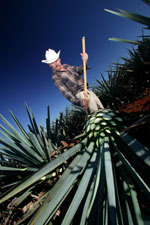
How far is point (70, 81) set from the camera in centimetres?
269

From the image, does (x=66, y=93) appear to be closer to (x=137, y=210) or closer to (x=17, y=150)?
(x=17, y=150)

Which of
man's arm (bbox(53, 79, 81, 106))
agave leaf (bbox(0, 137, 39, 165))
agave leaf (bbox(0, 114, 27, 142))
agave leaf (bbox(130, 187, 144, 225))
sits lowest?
agave leaf (bbox(130, 187, 144, 225))

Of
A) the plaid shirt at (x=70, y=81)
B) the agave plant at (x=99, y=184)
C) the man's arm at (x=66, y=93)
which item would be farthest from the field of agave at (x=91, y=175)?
the plaid shirt at (x=70, y=81)

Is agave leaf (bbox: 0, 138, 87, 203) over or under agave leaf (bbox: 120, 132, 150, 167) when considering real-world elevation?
over

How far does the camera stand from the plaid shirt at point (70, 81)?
8.40ft

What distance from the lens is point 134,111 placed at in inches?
36.3

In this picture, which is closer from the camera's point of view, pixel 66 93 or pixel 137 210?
pixel 137 210

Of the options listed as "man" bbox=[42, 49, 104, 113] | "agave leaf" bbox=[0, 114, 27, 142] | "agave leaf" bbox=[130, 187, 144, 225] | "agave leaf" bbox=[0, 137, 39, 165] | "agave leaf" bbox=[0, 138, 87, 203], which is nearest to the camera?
"agave leaf" bbox=[130, 187, 144, 225]

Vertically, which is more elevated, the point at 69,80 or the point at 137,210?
the point at 69,80

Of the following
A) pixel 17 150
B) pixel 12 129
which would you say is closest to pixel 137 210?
pixel 17 150

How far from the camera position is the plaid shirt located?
A: 8.40ft

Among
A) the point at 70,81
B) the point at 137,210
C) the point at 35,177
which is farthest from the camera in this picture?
the point at 70,81

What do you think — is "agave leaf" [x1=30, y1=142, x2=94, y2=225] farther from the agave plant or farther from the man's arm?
the man's arm

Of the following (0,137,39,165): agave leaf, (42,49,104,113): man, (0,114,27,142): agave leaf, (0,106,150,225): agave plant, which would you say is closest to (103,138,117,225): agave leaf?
(0,106,150,225): agave plant
